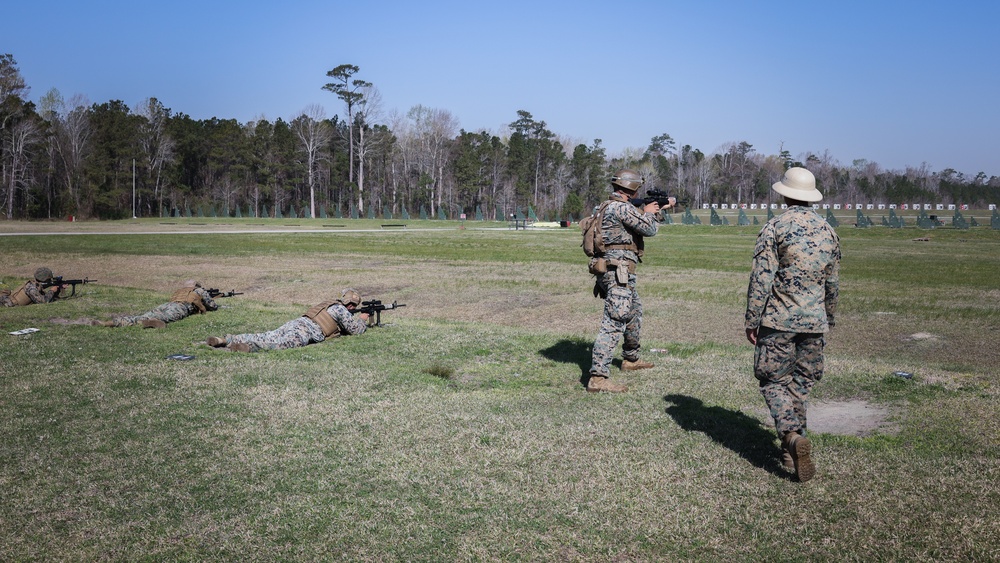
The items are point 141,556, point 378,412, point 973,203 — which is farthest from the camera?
point 973,203

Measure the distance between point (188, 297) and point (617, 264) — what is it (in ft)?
28.8

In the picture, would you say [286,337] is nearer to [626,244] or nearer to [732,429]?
[626,244]

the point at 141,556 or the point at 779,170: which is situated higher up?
the point at 779,170

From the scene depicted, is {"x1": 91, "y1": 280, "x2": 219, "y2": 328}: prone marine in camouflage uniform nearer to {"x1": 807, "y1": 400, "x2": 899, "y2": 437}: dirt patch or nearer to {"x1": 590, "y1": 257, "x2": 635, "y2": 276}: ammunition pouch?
{"x1": 590, "y1": 257, "x2": 635, "y2": 276}: ammunition pouch

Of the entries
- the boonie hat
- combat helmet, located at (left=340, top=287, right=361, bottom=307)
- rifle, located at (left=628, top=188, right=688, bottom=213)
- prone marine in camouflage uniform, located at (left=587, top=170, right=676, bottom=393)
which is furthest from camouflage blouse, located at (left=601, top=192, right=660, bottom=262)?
combat helmet, located at (left=340, top=287, right=361, bottom=307)

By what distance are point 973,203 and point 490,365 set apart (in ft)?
460

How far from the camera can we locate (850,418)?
710 centimetres

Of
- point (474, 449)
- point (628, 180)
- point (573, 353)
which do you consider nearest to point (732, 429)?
point (474, 449)

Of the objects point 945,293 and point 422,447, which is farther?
point 945,293

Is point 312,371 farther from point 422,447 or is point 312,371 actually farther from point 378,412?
point 422,447

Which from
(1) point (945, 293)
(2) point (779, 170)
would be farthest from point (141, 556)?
(2) point (779, 170)

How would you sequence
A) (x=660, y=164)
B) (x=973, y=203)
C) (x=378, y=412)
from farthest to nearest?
(x=660, y=164), (x=973, y=203), (x=378, y=412)

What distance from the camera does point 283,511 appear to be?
4973 mm

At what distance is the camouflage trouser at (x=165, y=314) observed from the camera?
12.5 metres
